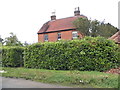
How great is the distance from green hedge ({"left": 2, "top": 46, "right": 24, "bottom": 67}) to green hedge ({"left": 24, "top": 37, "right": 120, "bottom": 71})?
3.41m

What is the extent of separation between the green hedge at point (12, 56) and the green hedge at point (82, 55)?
→ 3414mm

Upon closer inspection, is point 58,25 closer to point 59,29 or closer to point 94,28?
point 59,29

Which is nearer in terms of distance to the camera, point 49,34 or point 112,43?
point 112,43

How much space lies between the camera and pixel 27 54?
38.6 ft

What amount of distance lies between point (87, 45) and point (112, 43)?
68.0 inches

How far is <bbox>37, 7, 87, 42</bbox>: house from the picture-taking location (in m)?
24.8

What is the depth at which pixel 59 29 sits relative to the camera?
26.3 metres

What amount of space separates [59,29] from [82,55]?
17.6m

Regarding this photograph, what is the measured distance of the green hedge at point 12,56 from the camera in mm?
12602

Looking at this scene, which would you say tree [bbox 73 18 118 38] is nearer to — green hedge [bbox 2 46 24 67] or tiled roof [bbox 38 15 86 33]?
tiled roof [bbox 38 15 86 33]

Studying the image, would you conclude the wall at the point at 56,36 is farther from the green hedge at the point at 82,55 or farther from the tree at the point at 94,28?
the green hedge at the point at 82,55

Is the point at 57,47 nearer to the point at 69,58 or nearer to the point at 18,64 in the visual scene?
the point at 69,58

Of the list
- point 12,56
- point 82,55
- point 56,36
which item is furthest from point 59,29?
point 82,55

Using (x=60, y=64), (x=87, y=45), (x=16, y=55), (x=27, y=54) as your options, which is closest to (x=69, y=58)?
(x=60, y=64)
